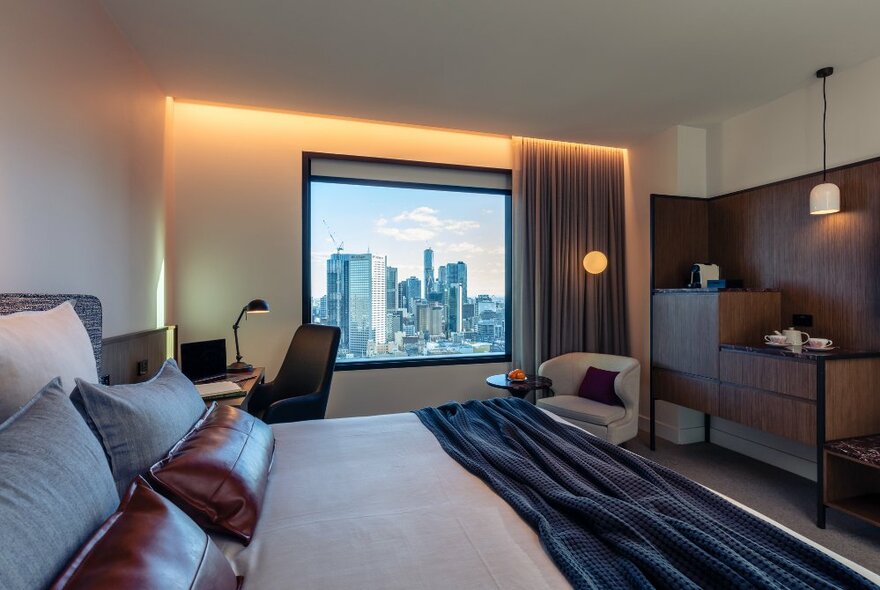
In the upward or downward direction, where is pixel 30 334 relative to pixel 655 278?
downward

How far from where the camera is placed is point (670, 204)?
3812 mm

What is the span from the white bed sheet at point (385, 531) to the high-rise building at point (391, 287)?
2321 mm

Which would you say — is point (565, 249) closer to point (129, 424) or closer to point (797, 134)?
point (797, 134)

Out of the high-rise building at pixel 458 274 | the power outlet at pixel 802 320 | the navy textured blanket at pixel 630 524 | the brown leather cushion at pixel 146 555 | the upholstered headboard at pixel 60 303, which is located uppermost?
the high-rise building at pixel 458 274

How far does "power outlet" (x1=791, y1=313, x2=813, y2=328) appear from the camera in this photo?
3035 millimetres

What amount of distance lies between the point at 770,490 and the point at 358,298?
347 centimetres

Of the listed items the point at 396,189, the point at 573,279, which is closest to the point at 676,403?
the point at 573,279

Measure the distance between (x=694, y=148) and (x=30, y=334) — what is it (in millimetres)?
4650

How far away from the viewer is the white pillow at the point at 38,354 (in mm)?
1017

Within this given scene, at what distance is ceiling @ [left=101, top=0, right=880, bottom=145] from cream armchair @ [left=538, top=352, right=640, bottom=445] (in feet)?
6.98

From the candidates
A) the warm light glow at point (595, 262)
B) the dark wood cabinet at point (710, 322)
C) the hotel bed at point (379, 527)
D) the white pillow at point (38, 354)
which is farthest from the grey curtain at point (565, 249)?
the white pillow at point (38, 354)

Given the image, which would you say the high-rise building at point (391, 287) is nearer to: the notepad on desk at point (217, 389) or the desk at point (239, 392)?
the desk at point (239, 392)

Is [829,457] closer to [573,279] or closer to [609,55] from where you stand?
[573,279]

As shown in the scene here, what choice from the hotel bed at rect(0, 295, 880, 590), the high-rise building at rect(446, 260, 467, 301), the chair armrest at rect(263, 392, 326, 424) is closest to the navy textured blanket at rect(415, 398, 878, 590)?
the hotel bed at rect(0, 295, 880, 590)
